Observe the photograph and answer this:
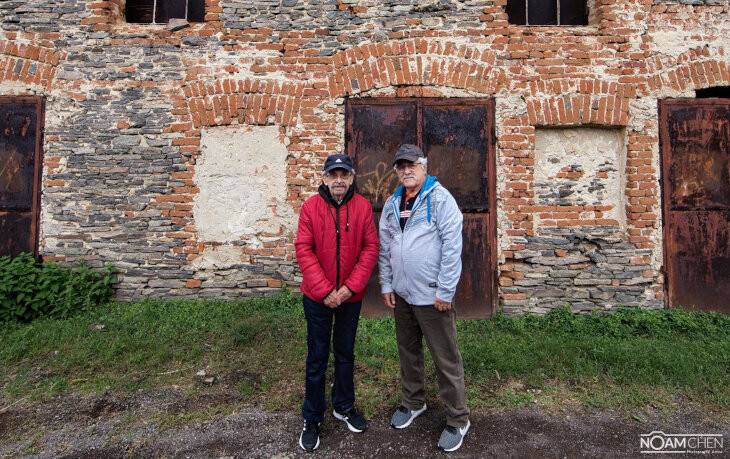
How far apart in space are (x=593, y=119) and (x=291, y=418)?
4.74 m

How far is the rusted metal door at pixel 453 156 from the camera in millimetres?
4879

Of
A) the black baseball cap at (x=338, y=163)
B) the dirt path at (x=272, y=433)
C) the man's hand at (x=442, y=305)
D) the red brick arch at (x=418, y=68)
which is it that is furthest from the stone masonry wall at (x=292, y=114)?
the man's hand at (x=442, y=305)

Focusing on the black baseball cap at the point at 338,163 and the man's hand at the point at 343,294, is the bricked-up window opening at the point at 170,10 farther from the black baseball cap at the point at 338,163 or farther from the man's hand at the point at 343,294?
the man's hand at the point at 343,294

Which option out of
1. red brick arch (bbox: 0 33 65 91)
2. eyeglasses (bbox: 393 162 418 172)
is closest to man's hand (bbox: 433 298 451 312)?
eyeglasses (bbox: 393 162 418 172)

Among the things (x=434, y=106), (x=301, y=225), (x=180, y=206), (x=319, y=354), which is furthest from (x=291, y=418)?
(x=434, y=106)

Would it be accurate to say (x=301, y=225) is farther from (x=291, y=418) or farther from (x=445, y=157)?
(x=445, y=157)

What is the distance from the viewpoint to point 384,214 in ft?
9.71

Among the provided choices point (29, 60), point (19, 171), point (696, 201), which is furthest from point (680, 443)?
point (29, 60)

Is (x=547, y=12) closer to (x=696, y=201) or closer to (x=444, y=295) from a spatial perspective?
(x=696, y=201)

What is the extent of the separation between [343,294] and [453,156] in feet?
9.47

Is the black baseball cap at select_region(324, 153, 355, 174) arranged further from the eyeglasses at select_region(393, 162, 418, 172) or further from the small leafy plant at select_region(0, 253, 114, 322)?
the small leafy plant at select_region(0, 253, 114, 322)

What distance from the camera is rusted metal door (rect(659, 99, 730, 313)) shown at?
481 cm

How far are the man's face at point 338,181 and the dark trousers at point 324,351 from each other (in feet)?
2.61

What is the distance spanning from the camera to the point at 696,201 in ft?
15.9
